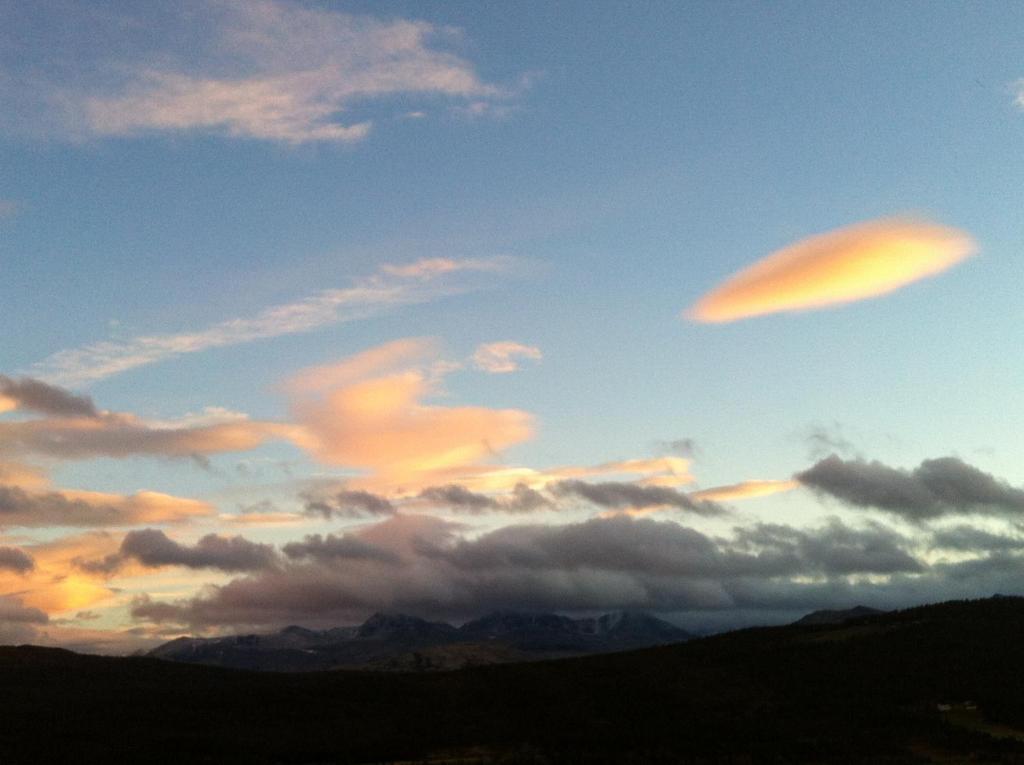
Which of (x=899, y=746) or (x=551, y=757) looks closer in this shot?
(x=899, y=746)

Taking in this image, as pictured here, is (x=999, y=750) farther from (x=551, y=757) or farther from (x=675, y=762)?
(x=551, y=757)

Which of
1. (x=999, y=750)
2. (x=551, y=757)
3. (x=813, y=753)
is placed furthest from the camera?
(x=551, y=757)

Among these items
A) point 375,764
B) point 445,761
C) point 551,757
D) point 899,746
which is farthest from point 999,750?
point 375,764

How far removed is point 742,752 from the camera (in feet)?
609

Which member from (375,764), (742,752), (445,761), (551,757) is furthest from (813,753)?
(375,764)

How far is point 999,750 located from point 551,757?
7755 centimetres

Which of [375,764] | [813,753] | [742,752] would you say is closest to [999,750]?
[813,753]

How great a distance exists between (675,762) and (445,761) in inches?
1652

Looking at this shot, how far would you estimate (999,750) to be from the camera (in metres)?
164

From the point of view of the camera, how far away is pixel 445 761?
18838 cm

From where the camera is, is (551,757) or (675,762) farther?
(551,757)

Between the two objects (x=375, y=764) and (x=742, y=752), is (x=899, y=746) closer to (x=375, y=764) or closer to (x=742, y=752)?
(x=742, y=752)

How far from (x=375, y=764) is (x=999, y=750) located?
110 metres

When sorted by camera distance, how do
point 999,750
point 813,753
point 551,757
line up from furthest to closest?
point 551,757 < point 813,753 < point 999,750
